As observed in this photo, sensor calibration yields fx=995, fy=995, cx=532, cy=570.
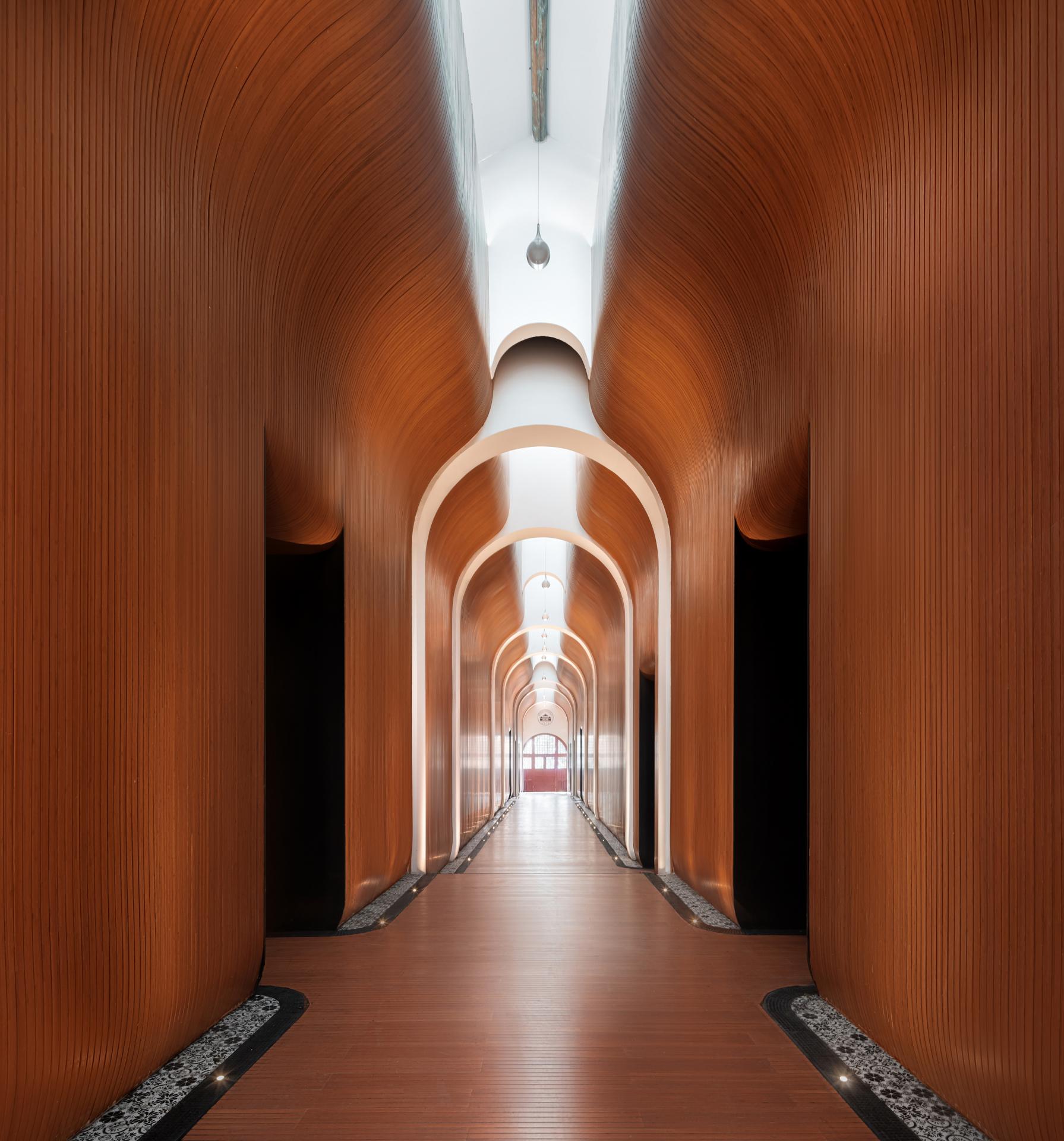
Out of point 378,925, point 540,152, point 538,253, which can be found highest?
point 540,152

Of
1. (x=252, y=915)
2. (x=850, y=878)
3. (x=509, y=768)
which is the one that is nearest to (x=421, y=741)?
(x=252, y=915)

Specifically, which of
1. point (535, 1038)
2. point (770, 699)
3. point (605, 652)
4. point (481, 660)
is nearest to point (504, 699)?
point (481, 660)

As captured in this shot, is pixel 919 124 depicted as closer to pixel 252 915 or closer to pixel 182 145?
pixel 182 145

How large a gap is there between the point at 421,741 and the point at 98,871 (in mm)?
7382

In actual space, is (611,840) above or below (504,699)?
below

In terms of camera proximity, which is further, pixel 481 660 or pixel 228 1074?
pixel 481 660

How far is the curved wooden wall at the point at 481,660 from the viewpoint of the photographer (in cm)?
1631

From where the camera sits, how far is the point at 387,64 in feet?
16.5

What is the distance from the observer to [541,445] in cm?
1153

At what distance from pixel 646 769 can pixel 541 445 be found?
4750mm

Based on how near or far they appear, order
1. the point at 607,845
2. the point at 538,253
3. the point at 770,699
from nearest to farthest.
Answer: the point at 770,699
the point at 538,253
the point at 607,845

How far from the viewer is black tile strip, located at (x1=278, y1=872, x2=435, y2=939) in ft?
21.7

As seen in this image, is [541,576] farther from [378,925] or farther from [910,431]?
[910,431]

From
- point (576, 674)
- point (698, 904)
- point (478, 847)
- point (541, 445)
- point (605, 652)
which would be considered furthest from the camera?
point (576, 674)
